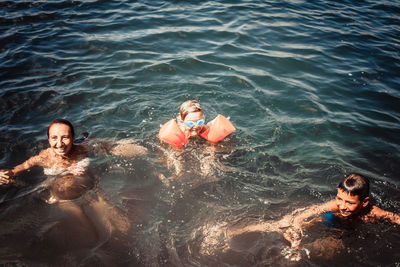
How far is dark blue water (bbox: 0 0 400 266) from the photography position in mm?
3143

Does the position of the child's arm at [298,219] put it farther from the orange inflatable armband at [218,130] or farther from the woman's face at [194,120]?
the woman's face at [194,120]

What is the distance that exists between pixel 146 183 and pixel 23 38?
751 centimetres

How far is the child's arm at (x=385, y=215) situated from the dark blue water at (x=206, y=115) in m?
0.16

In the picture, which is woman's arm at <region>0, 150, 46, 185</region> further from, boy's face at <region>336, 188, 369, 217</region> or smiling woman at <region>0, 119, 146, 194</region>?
boy's face at <region>336, 188, 369, 217</region>

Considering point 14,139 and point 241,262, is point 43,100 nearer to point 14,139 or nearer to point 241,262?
point 14,139

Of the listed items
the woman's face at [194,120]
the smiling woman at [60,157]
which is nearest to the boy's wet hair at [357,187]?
the woman's face at [194,120]

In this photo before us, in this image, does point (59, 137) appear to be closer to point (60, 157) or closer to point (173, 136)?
Result: point (60, 157)

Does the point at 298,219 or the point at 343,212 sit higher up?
the point at 343,212

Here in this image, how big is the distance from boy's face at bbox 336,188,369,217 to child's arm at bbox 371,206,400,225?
0.18 m

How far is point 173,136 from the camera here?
4477mm

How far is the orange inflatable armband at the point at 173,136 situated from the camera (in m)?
4.48

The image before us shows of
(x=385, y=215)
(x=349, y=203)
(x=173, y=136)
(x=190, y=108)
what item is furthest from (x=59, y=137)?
(x=385, y=215)

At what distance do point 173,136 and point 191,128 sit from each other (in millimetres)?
350

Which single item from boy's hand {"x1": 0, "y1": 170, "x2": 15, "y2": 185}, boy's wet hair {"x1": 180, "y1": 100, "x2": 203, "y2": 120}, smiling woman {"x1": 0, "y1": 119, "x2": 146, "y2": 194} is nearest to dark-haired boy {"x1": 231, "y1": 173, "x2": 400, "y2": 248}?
boy's wet hair {"x1": 180, "y1": 100, "x2": 203, "y2": 120}
